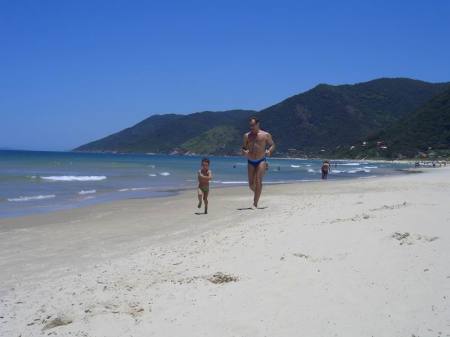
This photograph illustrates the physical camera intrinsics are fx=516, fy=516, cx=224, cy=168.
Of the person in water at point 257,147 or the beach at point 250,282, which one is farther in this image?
the person in water at point 257,147

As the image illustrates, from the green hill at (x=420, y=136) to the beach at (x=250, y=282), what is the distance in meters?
90.0

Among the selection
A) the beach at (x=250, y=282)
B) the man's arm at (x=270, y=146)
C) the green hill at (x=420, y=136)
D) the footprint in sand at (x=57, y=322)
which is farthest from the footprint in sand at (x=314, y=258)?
the green hill at (x=420, y=136)

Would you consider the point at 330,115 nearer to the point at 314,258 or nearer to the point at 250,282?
the point at 314,258

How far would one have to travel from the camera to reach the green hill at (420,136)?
98375 millimetres

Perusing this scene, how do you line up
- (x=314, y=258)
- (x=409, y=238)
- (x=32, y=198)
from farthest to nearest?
1. (x=32, y=198)
2. (x=409, y=238)
3. (x=314, y=258)

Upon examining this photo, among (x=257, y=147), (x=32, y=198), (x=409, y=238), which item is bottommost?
(x=32, y=198)

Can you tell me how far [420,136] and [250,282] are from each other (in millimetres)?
108130

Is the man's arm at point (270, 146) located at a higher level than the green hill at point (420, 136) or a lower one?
lower

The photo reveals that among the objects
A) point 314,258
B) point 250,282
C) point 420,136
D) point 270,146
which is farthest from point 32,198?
point 420,136

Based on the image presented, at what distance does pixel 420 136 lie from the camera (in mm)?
105125

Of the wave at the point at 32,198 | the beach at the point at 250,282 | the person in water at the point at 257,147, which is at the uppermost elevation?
the person in water at the point at 257,147

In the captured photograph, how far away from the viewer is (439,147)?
316 ft

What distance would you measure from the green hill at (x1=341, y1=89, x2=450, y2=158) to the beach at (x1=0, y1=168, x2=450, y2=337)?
3543 inches

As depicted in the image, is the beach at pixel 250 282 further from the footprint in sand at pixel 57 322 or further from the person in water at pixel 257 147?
the person in water at pixel 257 147
